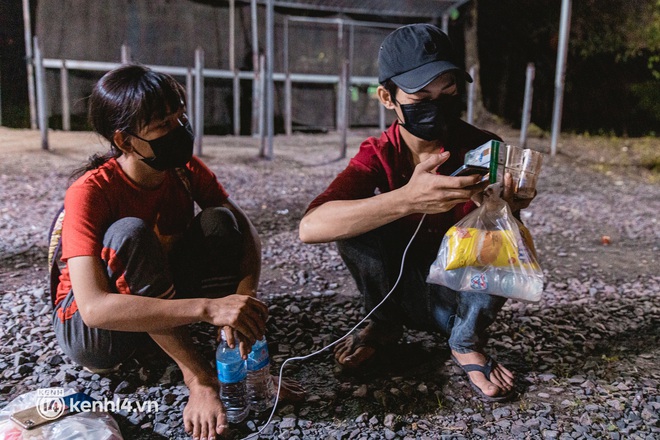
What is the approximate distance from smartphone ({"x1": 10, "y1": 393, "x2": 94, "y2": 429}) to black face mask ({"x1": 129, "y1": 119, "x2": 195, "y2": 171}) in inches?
38.2

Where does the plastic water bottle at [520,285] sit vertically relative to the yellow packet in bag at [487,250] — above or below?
below

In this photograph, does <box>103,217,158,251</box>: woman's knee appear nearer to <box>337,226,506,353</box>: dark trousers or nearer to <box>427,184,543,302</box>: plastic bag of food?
<box>337,226,506,353</box>: dark trousers

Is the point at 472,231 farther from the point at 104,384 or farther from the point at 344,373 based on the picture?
the point at 104,384

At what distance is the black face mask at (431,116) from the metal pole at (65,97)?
901 centimetres

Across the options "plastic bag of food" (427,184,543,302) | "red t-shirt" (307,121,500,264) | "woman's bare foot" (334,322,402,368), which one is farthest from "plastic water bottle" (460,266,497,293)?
"woman's bare foot" (334,322,402,368)

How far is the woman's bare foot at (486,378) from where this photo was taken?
7.55 ft

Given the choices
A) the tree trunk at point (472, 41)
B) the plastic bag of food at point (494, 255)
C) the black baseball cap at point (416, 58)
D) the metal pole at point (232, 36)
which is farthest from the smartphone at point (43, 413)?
the tree trunk at point (472, 41)

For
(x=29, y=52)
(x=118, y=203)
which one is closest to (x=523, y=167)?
(x=118, y=203)

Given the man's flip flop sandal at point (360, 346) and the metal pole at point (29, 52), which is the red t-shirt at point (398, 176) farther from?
the metal pole at point (29, 52)

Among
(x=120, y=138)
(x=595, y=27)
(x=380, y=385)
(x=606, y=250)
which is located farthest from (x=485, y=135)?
(x=595, y=27)

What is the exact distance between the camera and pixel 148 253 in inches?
83.0

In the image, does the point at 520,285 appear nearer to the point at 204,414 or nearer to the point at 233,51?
the point at 204,414

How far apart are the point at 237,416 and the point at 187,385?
0.25 meters

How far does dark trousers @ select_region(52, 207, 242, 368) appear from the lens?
2.06m
